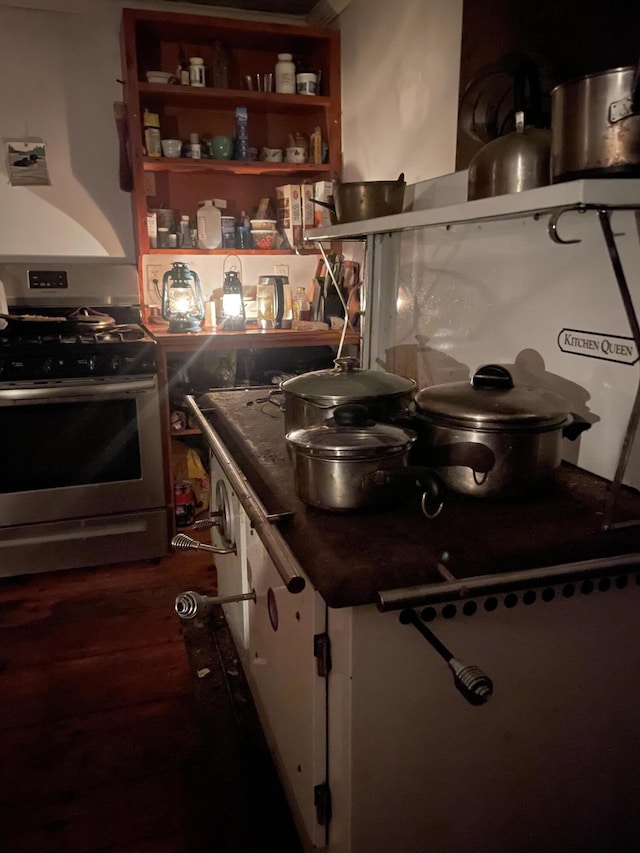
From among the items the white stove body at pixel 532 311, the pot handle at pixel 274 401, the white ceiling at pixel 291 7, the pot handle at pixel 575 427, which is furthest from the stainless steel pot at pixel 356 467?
the white ceiling at pixel 291 7

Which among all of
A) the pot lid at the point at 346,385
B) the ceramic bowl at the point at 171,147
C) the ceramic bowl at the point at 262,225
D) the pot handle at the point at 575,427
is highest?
the ceramic bowl at the point at 171,147

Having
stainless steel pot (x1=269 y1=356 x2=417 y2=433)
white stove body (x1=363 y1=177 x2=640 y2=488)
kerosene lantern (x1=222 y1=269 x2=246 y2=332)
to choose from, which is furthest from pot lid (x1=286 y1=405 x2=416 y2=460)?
kerosene lantern (x1=222 y1=269 x2=246 y2=332)

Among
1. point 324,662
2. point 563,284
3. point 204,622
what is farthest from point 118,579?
point 563,284

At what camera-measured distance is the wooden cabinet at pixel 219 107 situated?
105 inches

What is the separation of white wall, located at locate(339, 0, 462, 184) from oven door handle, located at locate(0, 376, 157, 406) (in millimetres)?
1237

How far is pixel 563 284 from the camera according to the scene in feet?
4.16

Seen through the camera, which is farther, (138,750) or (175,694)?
(175,694)

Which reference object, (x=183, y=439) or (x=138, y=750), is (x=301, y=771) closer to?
(x=138, y=750)

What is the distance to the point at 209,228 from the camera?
2.93 m

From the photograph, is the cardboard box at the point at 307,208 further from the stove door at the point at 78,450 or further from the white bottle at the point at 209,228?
the stove door at the point at 78,450

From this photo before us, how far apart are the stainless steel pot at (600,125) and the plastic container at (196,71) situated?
228cm

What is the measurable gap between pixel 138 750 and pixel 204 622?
21.5 inches

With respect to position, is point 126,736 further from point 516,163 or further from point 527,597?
point 516,163

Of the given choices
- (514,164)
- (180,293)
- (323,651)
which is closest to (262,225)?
(180,293)
